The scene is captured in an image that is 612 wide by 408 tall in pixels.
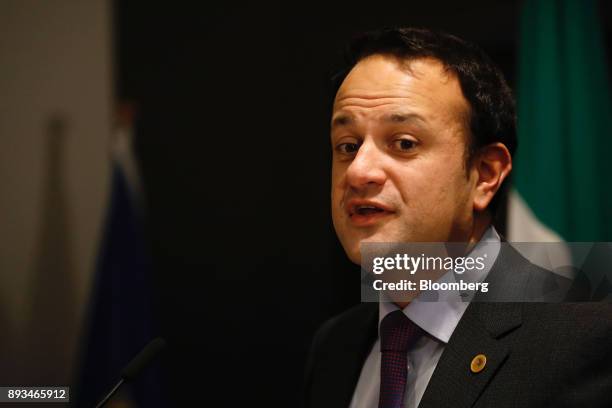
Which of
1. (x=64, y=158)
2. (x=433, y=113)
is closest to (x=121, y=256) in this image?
(x=64, y=158)

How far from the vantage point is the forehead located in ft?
4.31

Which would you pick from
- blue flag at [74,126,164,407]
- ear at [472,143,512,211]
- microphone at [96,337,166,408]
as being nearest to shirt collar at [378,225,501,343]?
ear at [472,143,512,211]

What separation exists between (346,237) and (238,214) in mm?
1729

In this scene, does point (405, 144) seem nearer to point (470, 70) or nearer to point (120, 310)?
point (470, 70)

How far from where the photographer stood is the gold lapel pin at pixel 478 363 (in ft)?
3.92

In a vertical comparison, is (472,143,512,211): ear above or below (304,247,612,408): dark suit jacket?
above

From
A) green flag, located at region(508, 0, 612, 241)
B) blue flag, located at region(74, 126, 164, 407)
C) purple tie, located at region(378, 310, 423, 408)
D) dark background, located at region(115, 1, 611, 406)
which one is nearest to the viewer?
purple tie, located at region(378, 310, 423, 408)

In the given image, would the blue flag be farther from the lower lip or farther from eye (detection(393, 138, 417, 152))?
eye (detection(393, 138, 417, 152))

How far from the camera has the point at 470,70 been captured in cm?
139

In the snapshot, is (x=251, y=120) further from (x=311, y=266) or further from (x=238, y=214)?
(x=311, y=266)

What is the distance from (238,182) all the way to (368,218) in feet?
5.85

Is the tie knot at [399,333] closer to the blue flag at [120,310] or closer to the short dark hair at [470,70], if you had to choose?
the short dark hair at [470,70]

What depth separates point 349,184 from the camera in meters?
1.33

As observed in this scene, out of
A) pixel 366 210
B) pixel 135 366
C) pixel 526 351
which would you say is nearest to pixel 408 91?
pixel 366 210
